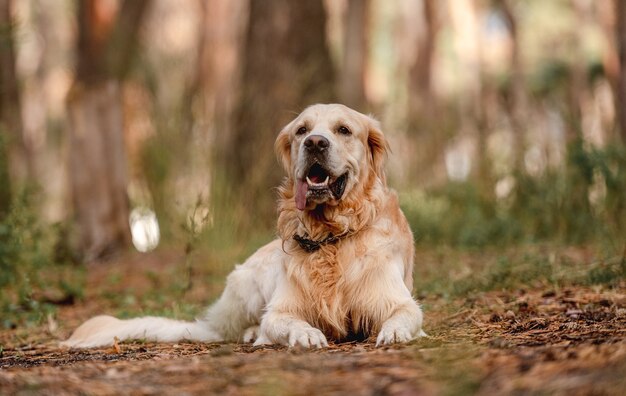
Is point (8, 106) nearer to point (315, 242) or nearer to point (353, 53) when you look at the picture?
point (353, 53)

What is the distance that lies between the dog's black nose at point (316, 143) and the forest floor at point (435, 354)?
989 millimetres

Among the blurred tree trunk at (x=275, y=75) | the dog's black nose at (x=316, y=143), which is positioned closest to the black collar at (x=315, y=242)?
the dog's black nose at (x=316, y=143)

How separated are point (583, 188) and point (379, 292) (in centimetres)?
557

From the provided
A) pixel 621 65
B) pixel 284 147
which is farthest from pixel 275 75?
pixel 284 147

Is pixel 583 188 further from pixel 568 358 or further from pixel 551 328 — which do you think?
pixel 568 358

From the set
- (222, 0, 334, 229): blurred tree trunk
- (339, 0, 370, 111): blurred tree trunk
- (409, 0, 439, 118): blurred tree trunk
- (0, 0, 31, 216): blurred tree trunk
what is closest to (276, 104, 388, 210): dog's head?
(0, 0, 31, 216): blurred tree trunk

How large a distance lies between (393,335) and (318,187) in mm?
915

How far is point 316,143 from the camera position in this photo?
168 inches

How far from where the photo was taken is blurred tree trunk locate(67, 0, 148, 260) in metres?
10.8

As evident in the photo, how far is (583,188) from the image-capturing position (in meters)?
9.17

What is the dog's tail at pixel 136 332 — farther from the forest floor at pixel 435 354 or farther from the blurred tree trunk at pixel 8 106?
the blurred tree trunk at pixel 8 106

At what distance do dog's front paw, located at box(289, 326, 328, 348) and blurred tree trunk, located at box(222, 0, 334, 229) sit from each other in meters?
6.31

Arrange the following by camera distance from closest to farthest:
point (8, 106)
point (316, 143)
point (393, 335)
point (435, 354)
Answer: point (435, 354) < point (393, 335) < point (316, 143) < point (8, 106)

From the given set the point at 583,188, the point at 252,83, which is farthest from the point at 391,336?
the point at 252,83
